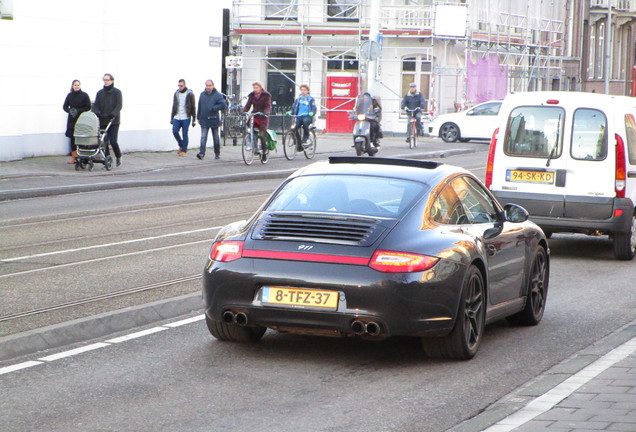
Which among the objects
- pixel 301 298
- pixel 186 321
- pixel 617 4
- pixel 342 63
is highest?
pixel 617 4

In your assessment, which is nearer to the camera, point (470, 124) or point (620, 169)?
point (620, 169)

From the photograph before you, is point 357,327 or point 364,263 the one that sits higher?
point 364,263

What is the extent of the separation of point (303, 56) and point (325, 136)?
511 cm

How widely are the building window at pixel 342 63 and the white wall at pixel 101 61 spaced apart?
517 inches

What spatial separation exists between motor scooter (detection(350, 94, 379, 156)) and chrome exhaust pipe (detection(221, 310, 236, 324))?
22153mm

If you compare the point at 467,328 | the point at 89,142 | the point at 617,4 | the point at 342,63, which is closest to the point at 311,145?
the point at 89,142

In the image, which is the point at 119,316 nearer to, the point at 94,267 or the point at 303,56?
the point at 94,267

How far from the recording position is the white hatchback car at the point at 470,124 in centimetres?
4038

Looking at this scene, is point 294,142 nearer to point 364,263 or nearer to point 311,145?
point 311,145

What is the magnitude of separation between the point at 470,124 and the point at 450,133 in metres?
0.75

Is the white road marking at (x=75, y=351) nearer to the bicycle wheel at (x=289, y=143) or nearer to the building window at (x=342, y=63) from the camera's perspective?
the bicycle wheel at (x=289, y=143)

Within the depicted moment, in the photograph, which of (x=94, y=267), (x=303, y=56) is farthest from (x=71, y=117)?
(x=303, y=56)

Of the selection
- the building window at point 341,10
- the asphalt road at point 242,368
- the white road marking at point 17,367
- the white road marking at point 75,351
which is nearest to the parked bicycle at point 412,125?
the building window at point 341,10

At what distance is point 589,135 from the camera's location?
13305 mm
